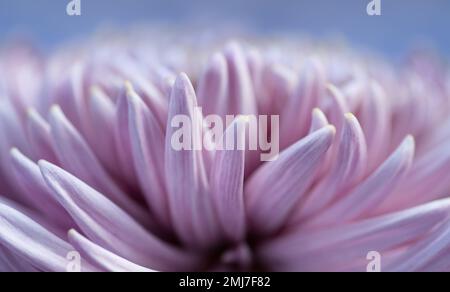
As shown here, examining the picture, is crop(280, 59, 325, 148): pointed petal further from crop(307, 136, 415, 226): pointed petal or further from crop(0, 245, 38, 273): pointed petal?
crop(0, 245, 38, 273): pointed petal

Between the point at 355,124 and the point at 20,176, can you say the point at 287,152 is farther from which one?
the point at 20,176

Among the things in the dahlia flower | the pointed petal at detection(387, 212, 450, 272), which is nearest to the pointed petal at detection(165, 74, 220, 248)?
the dahlia flower

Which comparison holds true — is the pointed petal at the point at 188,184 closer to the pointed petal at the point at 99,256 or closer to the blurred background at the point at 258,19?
the pointed petal at the point at 99,256

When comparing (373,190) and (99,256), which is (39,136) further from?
(373,190)

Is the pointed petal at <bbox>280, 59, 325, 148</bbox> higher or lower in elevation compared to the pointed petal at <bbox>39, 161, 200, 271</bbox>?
higher

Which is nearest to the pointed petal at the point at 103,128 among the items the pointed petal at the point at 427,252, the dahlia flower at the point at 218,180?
the dahlia flower at the point at 218,180

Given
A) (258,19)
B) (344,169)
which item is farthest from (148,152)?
(258,19)

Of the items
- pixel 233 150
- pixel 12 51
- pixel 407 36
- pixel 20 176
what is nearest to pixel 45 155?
pixel 20 176
